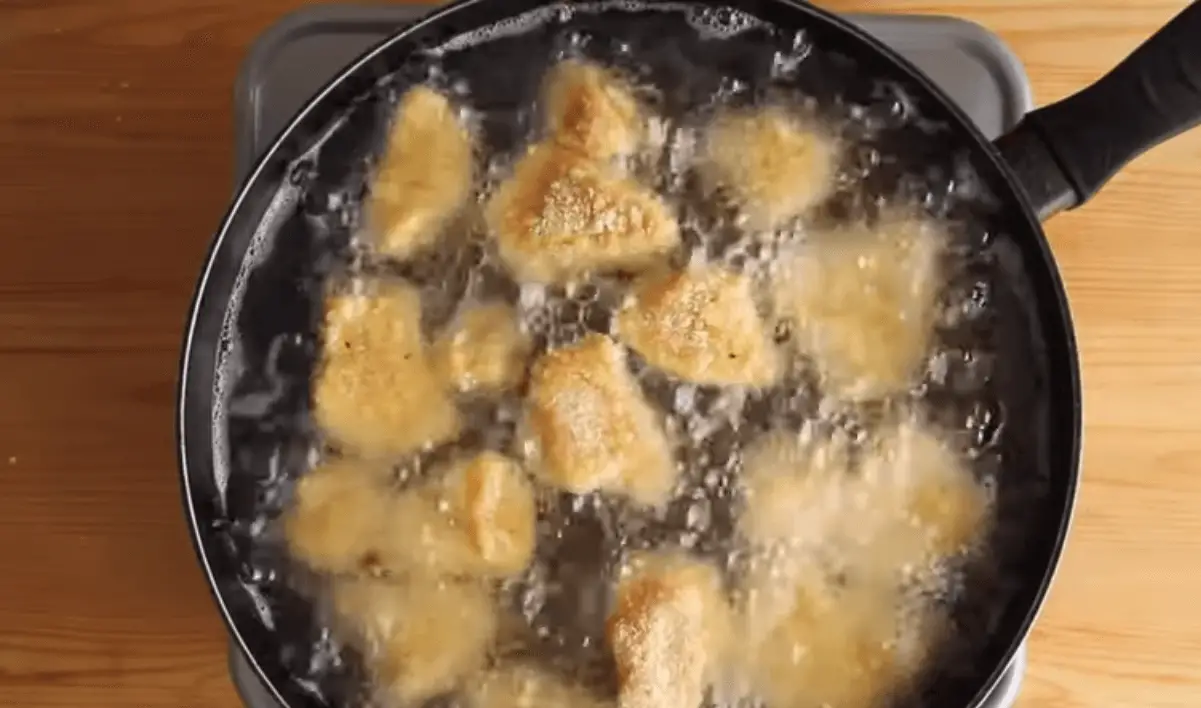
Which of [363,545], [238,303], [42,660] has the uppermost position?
[238,303]

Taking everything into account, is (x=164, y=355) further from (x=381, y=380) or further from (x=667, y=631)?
(x=667, y=631)

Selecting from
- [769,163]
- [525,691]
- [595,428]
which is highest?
[769,163]

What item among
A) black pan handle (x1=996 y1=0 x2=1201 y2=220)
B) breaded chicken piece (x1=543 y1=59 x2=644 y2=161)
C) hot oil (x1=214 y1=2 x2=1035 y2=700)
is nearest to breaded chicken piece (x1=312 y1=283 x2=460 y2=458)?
hot oil (x1=214 y1=2 x2=1035 y2=700)

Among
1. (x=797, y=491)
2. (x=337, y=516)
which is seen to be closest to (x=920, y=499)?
(x=797, y=491)

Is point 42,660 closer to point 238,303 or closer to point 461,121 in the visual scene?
point 238,303

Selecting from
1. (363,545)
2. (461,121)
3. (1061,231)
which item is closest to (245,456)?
(363,545)

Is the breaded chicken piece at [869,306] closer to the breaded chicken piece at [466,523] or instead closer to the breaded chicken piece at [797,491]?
the breaded chicken piece at [797,491]

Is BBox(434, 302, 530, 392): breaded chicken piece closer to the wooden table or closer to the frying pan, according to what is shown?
the frying pan
